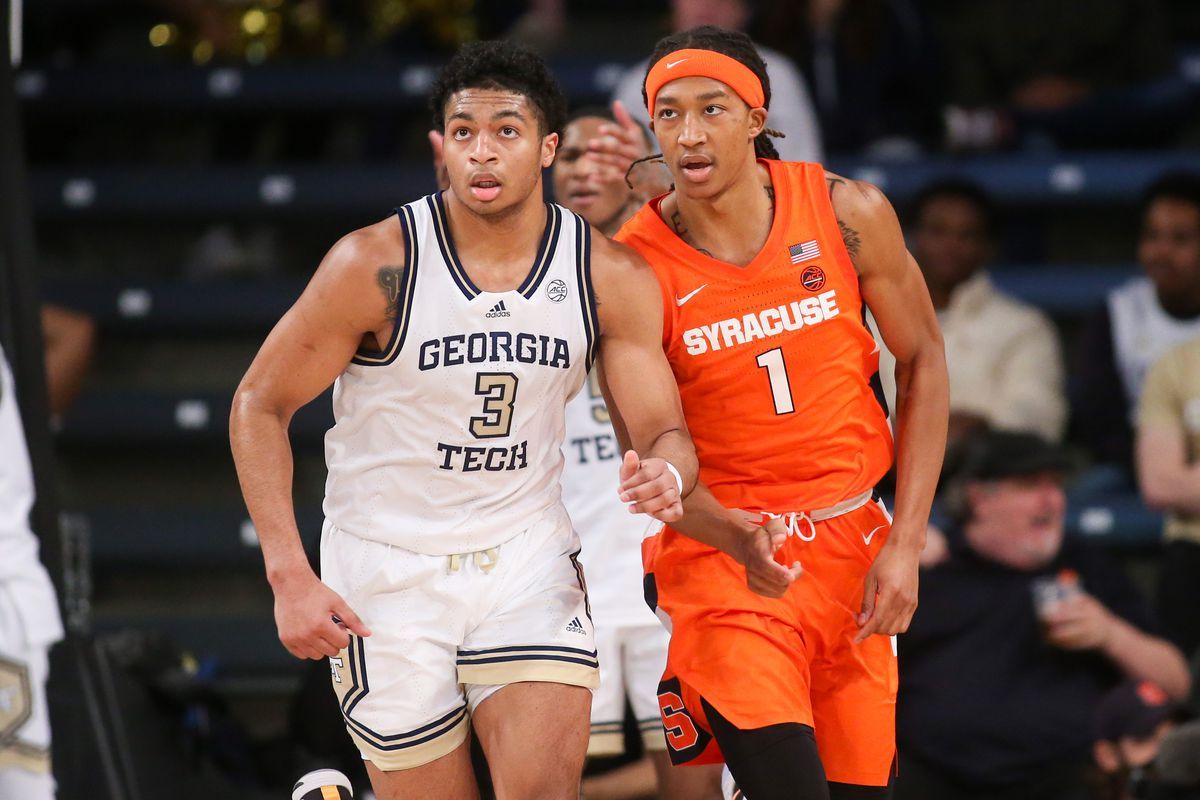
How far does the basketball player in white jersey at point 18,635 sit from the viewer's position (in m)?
4.55

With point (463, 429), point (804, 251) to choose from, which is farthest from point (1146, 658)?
point (463, 429)

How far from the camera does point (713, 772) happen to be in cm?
460

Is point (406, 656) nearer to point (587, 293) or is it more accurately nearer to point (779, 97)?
point (587, 293)

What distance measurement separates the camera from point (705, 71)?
3.93 meters

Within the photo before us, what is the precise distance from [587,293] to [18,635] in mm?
1841

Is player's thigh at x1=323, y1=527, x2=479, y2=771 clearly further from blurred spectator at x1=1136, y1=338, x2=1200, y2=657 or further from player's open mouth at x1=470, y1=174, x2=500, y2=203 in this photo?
blurred spectator at x1=1136, y1=338, x2=1200, y2=657

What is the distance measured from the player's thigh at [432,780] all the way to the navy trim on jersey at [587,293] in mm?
924

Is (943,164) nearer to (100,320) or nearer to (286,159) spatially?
(286,159)

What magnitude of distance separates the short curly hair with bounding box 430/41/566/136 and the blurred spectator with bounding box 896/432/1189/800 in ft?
7.52

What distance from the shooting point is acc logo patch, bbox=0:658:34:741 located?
178 inches

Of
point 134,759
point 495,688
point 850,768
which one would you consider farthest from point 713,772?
point 134,759

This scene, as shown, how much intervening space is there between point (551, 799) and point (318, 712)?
2.35 m

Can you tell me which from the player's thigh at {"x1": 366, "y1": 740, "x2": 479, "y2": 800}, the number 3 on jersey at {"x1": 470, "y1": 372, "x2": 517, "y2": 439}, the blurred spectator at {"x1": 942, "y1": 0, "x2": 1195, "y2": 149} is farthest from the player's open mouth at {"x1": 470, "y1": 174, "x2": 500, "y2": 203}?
the blurred spectator at {"x1": 942, "y1": 0, "x2": 1195, "y2": 149}

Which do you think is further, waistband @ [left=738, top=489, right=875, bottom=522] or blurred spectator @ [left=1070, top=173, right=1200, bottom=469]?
blurred spectator @ [left=1070, top=173, right=1200, bottom=469]
